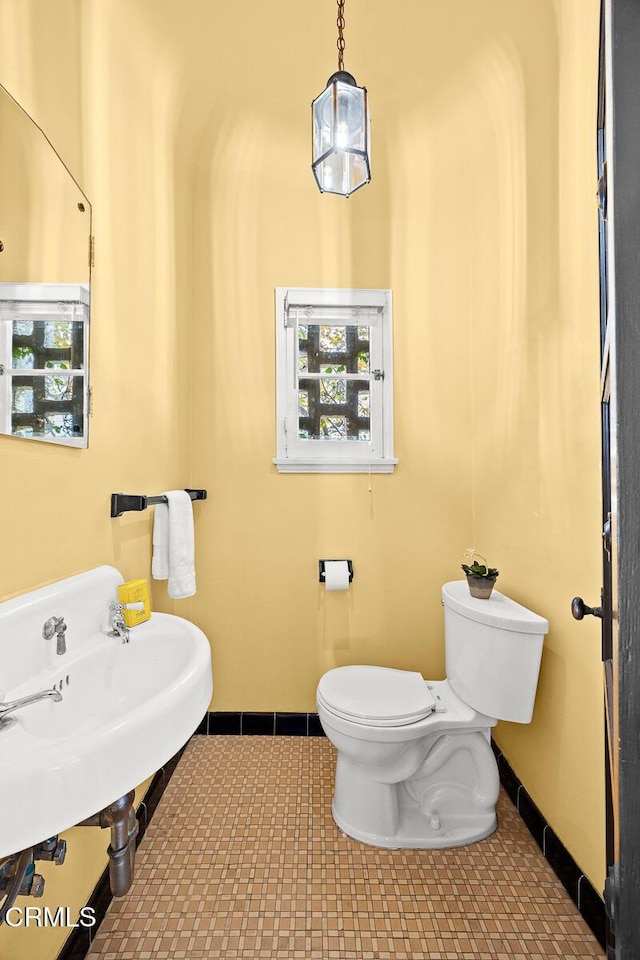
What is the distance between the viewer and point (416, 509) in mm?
2039

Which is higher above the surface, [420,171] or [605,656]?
[420,171]

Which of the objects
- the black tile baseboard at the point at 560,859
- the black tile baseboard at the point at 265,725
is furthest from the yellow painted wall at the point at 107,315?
the black tile baseboard at the point at 560,859

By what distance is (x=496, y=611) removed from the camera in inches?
57.9

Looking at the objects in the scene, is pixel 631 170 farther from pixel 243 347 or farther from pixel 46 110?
pixel 243 347

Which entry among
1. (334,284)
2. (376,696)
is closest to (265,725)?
(376,696)

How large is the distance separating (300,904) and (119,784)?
105 centimetres

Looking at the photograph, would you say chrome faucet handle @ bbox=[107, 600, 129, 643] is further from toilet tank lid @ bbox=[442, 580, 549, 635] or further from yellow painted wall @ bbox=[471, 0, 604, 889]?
yellow painted wall @ bbox=[471, 0, 604, 889]

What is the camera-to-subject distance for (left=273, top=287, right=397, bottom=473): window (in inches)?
80.0

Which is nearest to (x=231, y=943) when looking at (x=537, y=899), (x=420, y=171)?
(x=537, y=899)

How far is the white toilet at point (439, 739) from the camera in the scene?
4.62 ft

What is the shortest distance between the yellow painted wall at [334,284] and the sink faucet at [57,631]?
→ 0.09 metres

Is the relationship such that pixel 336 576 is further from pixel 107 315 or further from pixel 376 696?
pixel 107 315

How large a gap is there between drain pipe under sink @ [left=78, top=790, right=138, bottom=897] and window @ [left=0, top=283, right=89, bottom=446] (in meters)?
0.71

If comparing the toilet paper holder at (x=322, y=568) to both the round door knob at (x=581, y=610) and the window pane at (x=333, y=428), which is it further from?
the round door knob at (x=581, y=610)
